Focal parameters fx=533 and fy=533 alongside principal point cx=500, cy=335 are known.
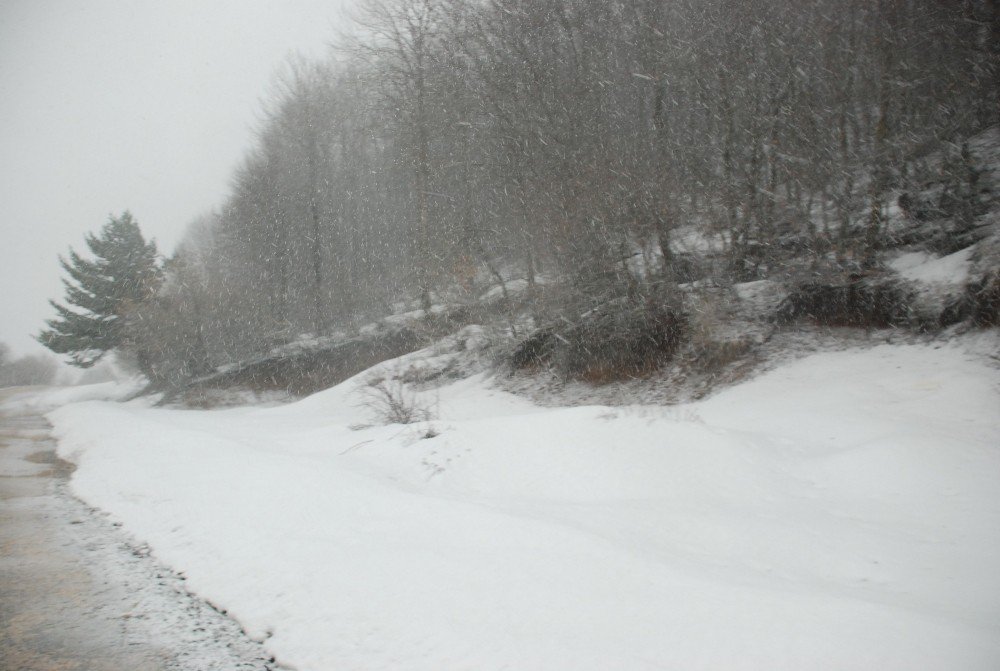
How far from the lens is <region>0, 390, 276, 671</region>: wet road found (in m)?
2.82

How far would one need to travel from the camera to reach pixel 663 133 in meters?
14.4

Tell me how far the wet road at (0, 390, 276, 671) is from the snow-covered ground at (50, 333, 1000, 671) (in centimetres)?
18

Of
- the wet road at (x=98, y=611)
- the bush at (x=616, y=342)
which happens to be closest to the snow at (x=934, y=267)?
the bush at (x=616, y=342)

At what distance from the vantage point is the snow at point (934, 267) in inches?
361

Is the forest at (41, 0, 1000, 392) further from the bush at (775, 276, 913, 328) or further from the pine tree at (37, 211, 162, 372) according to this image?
the pine tree at (37, 211, 162, 372)

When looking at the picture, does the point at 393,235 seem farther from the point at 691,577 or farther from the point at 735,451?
the point at 691,577

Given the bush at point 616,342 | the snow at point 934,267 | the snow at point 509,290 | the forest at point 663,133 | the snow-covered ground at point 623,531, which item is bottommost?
the snow-covered ground at point 623,531

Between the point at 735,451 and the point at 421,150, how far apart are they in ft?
58.5

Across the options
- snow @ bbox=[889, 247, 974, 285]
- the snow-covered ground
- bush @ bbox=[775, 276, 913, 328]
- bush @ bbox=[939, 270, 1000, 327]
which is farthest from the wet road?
snow @ bbox=[889, 247, 974, 285]

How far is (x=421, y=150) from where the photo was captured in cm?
2064

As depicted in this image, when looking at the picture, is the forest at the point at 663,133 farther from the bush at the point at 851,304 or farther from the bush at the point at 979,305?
the bush at the point at 979,305

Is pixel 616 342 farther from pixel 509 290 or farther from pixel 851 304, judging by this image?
pixel 509 290

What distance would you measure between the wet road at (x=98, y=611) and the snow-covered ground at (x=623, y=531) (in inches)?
7.3

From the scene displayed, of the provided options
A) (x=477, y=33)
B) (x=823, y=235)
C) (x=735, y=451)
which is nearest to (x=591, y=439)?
(x=735, y=451)
